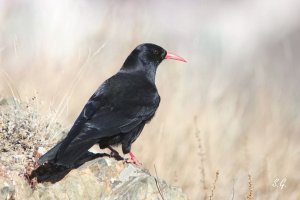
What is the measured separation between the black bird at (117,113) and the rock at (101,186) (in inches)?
5.4

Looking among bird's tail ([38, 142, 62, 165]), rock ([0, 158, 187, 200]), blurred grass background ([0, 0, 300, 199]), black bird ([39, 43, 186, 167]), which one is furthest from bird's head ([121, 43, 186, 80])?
bird's tail ([38, 142, 62, 165])

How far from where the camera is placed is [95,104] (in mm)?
5688

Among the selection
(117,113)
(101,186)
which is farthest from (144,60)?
(101,186)

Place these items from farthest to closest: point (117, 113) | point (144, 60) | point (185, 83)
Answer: point (185, 83) → point (144, 60) → point (117, 113)

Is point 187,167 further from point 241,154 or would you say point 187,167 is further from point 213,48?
point 213,48

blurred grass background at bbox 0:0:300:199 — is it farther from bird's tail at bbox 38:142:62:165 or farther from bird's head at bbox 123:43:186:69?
bird's tail at bbox 38:142:62:165

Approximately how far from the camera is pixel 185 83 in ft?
25.2

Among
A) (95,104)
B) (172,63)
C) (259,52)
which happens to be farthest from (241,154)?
(259,52)

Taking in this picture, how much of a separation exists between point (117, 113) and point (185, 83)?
6.83 ft

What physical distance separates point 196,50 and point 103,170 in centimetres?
325

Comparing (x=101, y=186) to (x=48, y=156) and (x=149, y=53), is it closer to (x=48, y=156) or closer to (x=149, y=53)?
(x=48, y=156)

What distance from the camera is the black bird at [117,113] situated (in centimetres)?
511

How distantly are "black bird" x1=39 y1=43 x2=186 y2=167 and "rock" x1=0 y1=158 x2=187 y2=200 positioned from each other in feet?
0.45

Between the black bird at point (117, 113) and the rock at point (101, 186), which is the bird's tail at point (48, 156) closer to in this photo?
the black bird at point (117, 113)
